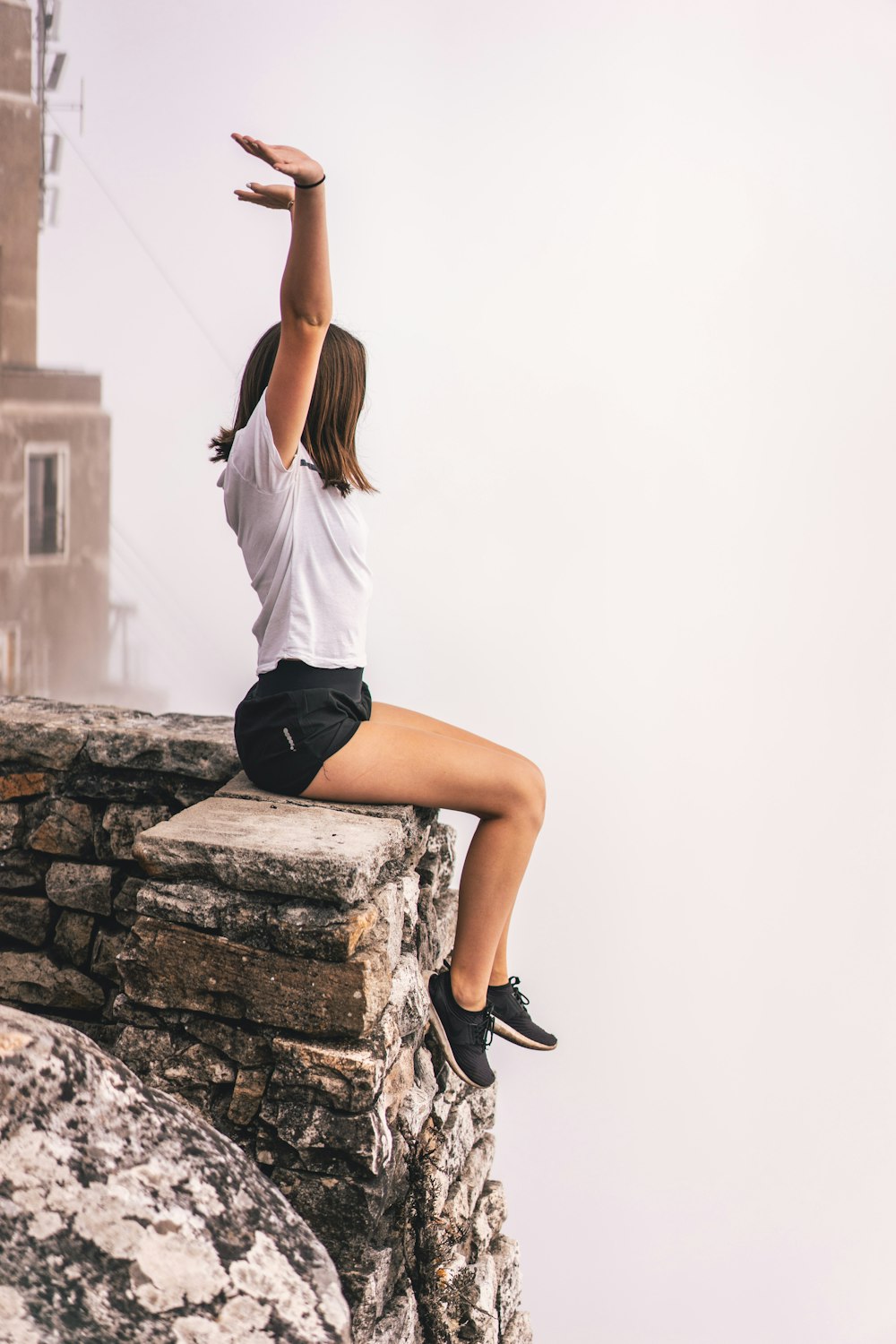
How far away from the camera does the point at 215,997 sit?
1.74 metres

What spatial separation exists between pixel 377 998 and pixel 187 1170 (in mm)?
609

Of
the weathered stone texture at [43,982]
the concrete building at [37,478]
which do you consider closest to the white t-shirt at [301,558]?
the weathered stone texture at [43,982]

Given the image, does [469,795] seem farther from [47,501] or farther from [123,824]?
[47,501]

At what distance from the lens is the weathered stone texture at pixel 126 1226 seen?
103cm

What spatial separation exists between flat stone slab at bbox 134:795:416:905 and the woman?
0.45ft

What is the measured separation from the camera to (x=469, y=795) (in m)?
2.03

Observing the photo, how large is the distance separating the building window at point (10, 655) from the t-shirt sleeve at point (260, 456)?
26.0 ft

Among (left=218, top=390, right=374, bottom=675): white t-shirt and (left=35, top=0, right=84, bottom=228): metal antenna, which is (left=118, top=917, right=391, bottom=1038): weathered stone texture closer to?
(left=218, top=390, right=374, bottom=675): white t-shirt

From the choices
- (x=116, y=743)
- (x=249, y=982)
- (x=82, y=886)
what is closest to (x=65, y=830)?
(x=82, y=886)

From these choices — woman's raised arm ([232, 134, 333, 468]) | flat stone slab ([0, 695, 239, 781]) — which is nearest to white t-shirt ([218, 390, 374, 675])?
woman's raised arm ([232, 134, 333, 468])

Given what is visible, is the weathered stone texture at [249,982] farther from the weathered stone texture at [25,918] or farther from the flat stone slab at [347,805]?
the weathered stone texture at [25,918]

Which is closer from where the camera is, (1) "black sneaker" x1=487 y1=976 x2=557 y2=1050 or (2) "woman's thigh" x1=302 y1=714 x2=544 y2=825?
(2) "woman's thigh" x1=302 y1=714 x2=544 y2=825

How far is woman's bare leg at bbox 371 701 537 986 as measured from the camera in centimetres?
219

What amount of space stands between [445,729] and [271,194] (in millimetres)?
1045
